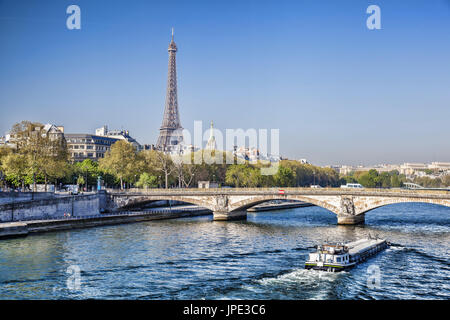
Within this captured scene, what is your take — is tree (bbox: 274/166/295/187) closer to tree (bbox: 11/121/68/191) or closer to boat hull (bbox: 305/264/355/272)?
tree (bbox: 11/121/68/191)

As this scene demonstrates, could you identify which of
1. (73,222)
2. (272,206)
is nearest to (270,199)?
(272,206)

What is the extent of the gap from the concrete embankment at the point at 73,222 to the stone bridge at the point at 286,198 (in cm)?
404

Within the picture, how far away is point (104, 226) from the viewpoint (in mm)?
50781

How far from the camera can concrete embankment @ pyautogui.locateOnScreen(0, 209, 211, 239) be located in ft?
131

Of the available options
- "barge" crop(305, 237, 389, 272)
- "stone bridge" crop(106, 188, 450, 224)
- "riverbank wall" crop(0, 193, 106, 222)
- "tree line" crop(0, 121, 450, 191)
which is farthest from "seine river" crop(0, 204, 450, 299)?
"tree line" crop(0, 121, 450, 191)

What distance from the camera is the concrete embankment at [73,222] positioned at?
40031 millimetres

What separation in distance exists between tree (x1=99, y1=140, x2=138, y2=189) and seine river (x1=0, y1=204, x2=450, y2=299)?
3171cm

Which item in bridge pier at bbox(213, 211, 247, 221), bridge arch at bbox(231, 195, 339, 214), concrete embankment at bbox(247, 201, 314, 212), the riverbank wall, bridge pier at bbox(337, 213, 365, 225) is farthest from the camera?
concrete embankment at bbox(247, 201, 314, 212)

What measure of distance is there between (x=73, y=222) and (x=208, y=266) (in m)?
23.2

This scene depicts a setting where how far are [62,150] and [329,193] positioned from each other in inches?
1356

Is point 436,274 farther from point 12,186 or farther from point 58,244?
point 12,186

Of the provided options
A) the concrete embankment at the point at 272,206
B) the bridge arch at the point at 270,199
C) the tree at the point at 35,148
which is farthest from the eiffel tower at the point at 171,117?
the bridge arch at the point at 270,199
